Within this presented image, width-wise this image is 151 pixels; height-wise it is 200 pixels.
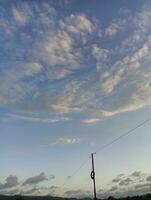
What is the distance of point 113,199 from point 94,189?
61.2 metres

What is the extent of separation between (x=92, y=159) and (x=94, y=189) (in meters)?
6.59

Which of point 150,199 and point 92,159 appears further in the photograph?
point 150,199

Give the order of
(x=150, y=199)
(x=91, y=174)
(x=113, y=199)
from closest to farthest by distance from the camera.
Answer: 1. (x=91, y=174)
2. (x=150, y=199)
3. (x=113, y=199)

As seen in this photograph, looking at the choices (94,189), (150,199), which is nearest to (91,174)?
(94,189)

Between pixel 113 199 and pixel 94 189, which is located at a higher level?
pixel 113 199

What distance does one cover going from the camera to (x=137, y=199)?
107312 millimetres

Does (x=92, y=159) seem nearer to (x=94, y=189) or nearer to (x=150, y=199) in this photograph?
(x=94, y=189)

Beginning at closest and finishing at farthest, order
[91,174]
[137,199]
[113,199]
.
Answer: [91,174]
[137,199]
[113,199]

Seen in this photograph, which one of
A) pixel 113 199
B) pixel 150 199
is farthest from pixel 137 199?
pixel 113 199

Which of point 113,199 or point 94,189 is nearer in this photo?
point 94,189

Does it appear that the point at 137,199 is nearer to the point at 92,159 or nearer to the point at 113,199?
the point at 113,199

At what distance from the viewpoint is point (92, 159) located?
74.1 metres

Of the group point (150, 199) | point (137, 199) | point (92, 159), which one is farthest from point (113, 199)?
point (92, 159)

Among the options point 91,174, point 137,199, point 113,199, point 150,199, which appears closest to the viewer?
point 91,174
